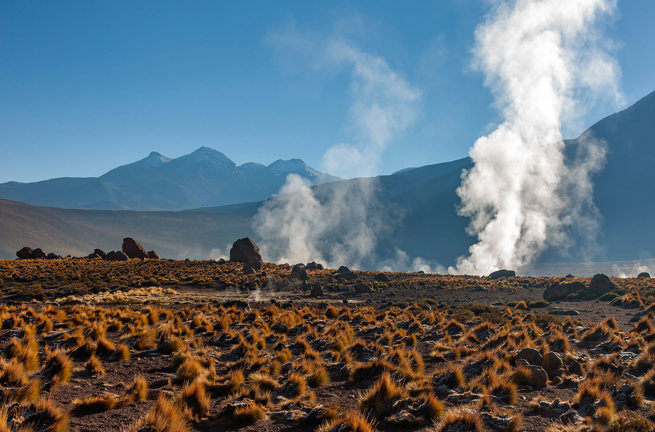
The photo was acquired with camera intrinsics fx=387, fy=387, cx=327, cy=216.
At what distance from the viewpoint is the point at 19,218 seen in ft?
607

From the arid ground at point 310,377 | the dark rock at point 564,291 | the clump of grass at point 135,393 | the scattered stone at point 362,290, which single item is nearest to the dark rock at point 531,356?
the arid ground at point 310,377

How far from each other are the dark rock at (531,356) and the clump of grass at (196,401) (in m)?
8.45

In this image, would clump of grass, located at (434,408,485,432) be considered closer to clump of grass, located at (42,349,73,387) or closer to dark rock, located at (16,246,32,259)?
clump of grass, located at (42,349,73,387)

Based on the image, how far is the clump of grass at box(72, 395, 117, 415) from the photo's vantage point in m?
6.86

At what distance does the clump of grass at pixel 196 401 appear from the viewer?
23.3ft

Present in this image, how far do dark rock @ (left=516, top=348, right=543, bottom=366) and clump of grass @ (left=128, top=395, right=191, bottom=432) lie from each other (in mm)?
8995

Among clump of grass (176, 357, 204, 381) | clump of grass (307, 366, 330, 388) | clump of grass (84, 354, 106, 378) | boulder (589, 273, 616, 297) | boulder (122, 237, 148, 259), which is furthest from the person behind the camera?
boulder (122, 237, 148, 259)

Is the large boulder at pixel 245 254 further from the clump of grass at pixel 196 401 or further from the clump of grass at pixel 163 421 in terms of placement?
the clump of grass at pixel 163 421

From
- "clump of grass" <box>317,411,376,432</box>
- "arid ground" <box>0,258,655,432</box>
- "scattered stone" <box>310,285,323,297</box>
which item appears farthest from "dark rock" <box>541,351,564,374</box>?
"scattered stone" <box>310,285,323,297</box>

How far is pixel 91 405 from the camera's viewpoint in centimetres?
690

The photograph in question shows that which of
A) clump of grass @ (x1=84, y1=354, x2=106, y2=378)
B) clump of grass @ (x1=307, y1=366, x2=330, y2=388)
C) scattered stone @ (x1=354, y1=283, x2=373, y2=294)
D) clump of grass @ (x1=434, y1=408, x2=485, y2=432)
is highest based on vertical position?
clump of grass @ (x1=434, y1=408, x2=485, y2=432)

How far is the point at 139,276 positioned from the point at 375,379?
40.3 meters

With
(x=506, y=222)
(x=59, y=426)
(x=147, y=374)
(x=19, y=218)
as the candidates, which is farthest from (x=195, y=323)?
(x=19, y=218)

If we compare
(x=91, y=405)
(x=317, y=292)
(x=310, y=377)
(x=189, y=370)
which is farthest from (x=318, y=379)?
(x=317, y=292)
